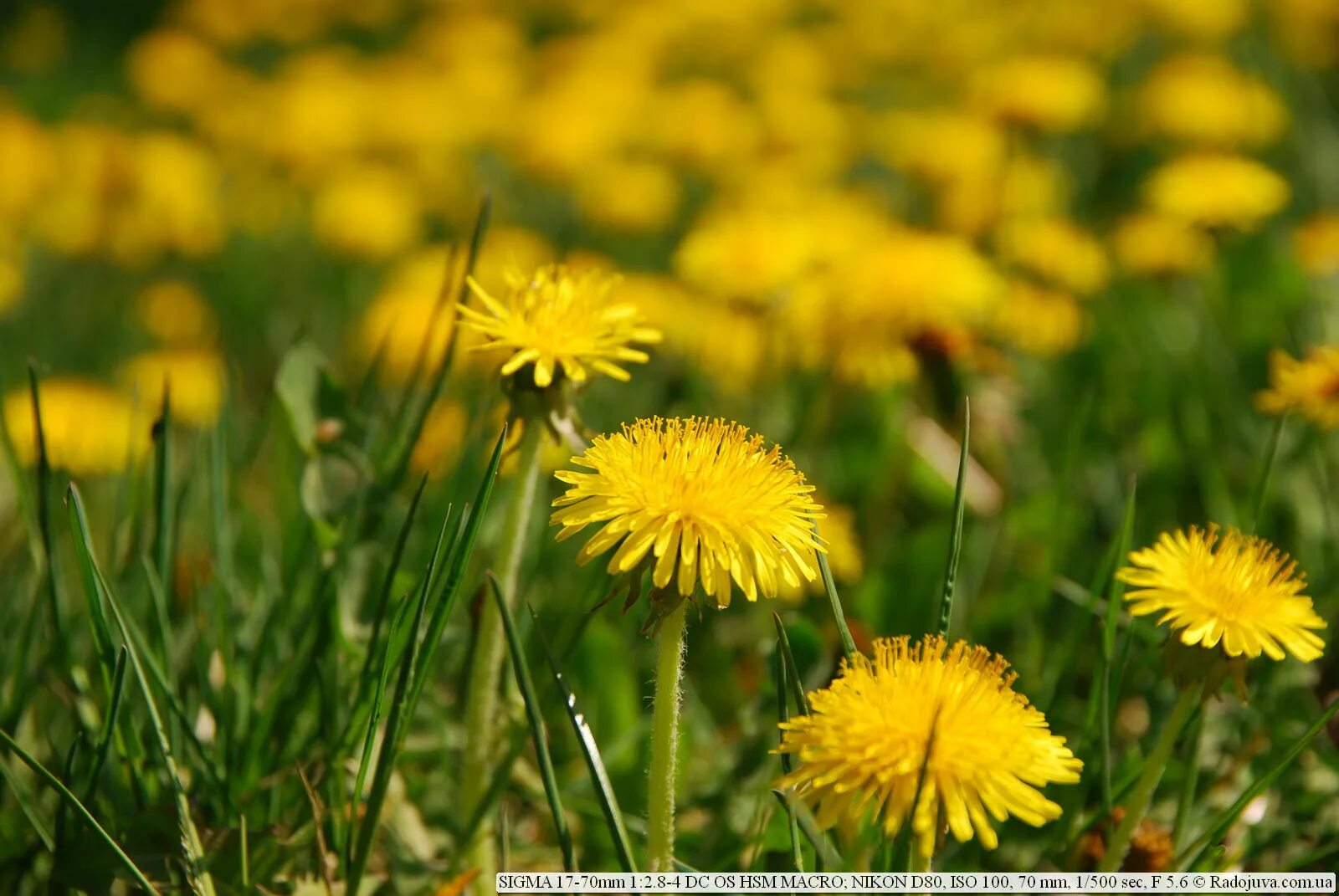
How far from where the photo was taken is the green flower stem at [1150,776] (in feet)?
3.60

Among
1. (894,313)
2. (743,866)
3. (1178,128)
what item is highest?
(1178,128)

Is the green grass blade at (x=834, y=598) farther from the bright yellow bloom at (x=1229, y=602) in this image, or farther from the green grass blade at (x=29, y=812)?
the green grass blade at (x=29, y=812)

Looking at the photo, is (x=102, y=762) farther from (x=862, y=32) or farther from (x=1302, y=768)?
(x=862, y=32)

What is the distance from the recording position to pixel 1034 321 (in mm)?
2471

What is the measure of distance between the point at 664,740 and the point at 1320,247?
222 cm

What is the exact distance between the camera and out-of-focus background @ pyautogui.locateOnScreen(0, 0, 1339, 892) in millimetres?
1539

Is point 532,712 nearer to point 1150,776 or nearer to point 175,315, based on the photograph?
point 1150,776

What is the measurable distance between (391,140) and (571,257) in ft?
4.33

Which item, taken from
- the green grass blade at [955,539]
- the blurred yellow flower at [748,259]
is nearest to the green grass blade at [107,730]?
the green grass blade at [955,539]

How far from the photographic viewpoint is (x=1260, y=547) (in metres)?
1.16

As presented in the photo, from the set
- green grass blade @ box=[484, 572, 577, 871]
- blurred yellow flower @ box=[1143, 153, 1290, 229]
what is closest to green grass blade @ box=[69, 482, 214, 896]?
green grass blade @ box=[484, 572, 577, 871]

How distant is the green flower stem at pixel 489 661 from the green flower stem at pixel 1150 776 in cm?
62

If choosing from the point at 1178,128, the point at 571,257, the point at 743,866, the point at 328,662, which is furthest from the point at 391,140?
the point at 743,866

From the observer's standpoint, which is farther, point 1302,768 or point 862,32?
point 862,32
